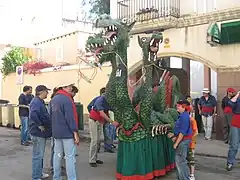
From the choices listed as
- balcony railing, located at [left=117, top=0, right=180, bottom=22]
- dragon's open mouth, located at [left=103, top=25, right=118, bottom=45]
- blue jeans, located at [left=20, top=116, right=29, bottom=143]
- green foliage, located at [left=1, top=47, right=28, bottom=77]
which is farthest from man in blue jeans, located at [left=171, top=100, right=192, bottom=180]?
green foliage, located at [left=1, top=47, right=28, bottom=77]

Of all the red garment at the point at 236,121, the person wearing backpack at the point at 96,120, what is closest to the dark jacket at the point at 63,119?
the person wearing backpack at the point at 96,120

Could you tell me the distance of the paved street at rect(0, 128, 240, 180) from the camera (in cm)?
750

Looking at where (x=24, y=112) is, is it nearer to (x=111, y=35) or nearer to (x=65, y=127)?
(x=111, y=35)

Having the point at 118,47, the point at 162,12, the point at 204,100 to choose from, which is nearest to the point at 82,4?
the point at 162,12

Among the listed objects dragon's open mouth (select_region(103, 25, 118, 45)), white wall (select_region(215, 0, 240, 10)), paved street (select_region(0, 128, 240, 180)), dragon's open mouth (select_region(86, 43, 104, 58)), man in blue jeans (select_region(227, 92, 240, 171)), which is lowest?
paved street (select_region(0, 128, 240, 180))

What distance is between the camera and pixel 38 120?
689 cm

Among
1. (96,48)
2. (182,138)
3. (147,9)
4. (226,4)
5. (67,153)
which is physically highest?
(147,9)

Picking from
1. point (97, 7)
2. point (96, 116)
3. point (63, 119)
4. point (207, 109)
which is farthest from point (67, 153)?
point (97, 7)

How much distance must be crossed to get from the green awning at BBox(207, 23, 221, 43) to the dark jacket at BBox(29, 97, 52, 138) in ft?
21.8

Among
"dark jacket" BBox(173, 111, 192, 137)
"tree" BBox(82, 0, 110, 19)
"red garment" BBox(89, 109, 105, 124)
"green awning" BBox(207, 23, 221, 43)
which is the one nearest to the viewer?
"dark jacket" BBox(173, 111, 192, 137)

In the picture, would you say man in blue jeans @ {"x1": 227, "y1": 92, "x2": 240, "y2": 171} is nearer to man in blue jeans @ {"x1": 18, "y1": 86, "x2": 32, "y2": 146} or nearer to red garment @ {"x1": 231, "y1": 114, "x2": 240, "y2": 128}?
red garment @ {"x1": 231, "y1": 114, "x2": 240, "y2": 128}

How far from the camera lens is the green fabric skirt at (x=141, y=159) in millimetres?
6691

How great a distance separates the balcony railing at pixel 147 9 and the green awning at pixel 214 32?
5.62 ft

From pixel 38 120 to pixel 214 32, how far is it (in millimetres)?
6960
